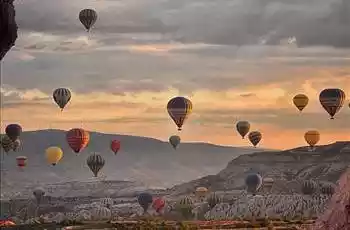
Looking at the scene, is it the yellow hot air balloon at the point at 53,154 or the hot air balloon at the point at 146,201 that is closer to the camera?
the yellow hot air balloon at the point at 53,154

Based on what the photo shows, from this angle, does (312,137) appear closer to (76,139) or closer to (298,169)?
(76,139)

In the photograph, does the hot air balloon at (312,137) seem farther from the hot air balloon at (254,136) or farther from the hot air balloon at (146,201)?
the hot air balloon at (146,201)

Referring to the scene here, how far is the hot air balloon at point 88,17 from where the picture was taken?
66.6 meters

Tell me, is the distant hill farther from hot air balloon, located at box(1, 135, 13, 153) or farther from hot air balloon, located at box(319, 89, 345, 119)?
hot air balloon, located at box(319, 89, 345, 119)

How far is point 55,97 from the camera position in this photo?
73188 millimetres

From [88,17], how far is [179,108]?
34.3 ft

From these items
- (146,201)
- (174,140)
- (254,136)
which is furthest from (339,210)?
(146,201)

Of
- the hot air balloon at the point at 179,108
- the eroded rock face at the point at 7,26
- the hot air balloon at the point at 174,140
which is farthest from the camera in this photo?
the hot air balloon at the point at 174,140

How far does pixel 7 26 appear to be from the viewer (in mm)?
7492

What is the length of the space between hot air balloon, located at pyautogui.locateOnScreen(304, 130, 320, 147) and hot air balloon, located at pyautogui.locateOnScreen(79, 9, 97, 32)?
33.9 metres

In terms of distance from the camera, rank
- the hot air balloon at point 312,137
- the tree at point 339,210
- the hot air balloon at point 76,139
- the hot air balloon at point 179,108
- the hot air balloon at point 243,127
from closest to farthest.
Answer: the tree at point 339,210 < the hot air balloon at point 179,108 < the hot air balloon at point 76,139 < the hot air balloon at point 243,127 < the hot air balloon at point 312,137

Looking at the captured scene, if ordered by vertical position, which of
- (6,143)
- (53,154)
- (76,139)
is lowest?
(76,139)

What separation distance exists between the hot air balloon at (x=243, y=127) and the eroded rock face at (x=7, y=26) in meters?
79.9

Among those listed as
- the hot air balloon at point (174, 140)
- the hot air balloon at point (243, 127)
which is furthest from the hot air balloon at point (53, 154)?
the hot air balloon at point (243, 127)
